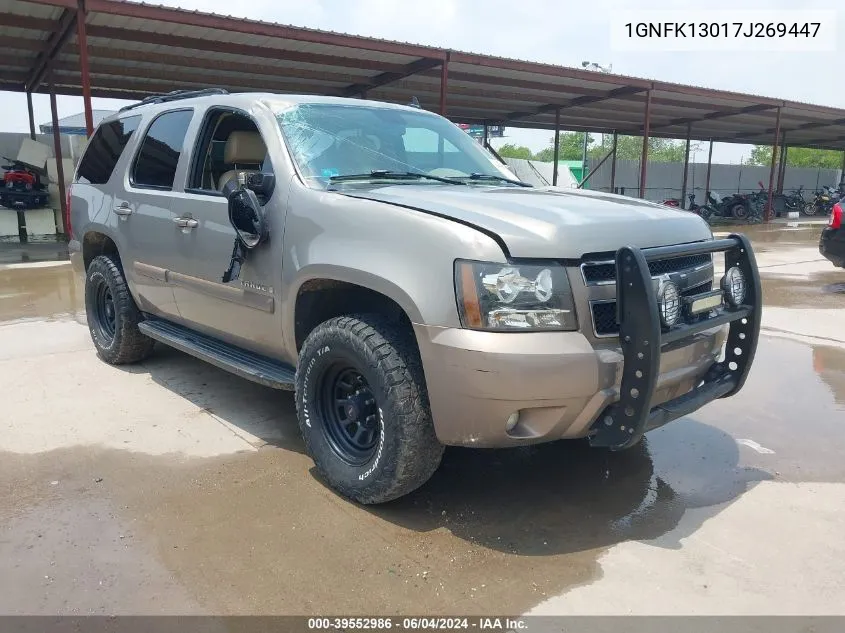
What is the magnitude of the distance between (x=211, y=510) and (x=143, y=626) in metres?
0.80

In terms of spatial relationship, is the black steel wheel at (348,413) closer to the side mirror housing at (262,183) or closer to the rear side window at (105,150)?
the side mirror housing at (262,183)

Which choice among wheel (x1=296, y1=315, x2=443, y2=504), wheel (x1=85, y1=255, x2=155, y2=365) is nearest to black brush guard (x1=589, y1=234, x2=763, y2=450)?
wheel (x1=296, y1=315, x2=443, y2=504)

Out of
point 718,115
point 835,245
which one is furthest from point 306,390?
point 718,115

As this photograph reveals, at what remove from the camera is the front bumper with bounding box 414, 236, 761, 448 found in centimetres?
254

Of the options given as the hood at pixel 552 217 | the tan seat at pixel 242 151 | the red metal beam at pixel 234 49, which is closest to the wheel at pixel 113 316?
the tan seat at pixel 242 151

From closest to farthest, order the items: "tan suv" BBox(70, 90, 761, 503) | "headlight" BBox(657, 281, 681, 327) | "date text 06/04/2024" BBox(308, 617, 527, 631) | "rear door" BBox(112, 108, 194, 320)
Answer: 1. "date text 06/04/2024" BBox(308, 617, 527, 631)
2. "tan suv" BBox(70, 90, 761, 503)
3. "headlight" BBox(657, 281, 681, 327)
4. "rear door" BBox(112, 108, 194, 320)

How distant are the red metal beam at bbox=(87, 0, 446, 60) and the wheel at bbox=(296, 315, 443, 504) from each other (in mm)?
8823

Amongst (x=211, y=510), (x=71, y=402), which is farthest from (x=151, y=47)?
(x=211, y=510)

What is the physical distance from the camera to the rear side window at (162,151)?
4293 mm

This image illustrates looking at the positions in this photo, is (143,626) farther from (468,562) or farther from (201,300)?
(201,300)

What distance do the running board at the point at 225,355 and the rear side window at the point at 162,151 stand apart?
95 cm

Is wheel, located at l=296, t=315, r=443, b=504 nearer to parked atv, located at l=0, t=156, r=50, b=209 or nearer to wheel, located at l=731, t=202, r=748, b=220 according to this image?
parked atv, located at l=0, t=156, r=50, b=209

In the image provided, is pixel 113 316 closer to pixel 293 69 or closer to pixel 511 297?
pixel 511 297

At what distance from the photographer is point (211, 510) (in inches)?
121
